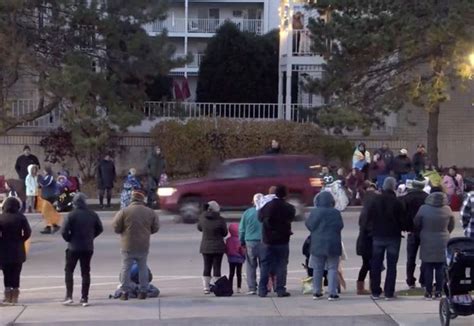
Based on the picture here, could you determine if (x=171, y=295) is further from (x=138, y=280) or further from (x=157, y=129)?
(x=157, y=129)

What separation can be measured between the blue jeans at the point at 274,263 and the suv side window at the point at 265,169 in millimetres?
11174

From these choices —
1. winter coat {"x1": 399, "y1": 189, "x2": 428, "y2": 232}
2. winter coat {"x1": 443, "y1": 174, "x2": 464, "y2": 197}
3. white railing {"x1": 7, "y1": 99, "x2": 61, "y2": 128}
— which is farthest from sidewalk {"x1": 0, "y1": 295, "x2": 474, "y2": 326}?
white railing {"x1": 7, "y1": 99, "x2": 61, "y2": 128}

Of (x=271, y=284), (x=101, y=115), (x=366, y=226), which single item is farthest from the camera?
(x=101, y=115)

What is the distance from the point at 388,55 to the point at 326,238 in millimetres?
19159

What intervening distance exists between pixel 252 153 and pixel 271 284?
19056 mm

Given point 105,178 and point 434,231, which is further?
point 105,178

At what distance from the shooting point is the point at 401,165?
3131 cm

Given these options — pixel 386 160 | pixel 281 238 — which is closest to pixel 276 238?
pixel 281 238

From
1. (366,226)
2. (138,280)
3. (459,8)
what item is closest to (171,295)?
(138,280)

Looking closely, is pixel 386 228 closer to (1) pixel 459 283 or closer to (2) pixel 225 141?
(1) pixel 459 283

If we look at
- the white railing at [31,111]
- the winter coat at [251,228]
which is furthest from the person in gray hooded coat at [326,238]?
the white railing at [31,111]

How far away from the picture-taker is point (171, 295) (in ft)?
52.2

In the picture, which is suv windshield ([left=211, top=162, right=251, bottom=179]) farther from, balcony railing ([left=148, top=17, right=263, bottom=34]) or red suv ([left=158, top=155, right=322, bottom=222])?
balcony railing ([left=148, top=17, right=263, bottom=34])

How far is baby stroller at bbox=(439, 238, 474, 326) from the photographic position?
468 inches
